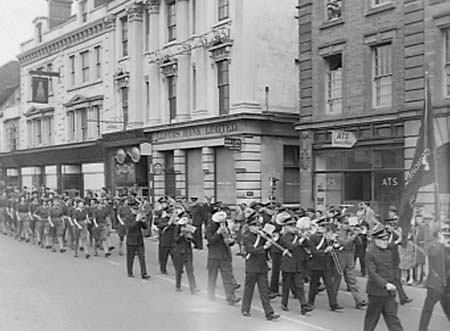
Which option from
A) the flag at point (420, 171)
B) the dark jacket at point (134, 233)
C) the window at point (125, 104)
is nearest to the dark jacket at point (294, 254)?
the flag at point (420, 171)

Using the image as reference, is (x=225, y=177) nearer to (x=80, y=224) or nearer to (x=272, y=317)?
(x=80, y=224)

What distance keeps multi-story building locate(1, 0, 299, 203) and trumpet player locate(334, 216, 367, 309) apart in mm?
12760

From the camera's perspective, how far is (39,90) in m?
40.1

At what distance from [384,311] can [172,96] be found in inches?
894

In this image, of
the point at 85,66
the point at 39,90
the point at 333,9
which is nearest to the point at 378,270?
the point at 333,9

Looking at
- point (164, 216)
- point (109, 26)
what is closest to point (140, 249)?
point (164, 216)

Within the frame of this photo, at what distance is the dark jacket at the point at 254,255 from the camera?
34.2 ft

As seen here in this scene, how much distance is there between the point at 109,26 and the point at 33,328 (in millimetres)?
26952

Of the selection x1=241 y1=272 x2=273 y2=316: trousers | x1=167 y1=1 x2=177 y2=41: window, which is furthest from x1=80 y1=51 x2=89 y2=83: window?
x1=241 y1=272 x2=273 y2=316: trousers

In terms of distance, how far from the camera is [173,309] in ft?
35.8

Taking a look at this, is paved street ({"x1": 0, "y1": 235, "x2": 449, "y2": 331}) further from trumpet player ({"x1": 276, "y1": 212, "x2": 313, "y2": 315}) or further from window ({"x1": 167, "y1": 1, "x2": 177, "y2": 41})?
window ({"x1": 167, "y1": 1, "x2": 177, "y2": 41})

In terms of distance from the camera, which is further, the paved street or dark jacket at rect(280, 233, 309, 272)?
dark jacket at rect(280, 233, 309, 272)

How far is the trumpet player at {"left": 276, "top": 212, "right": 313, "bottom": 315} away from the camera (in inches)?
426

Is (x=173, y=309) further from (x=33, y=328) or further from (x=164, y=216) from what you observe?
(x=164, y=216)
